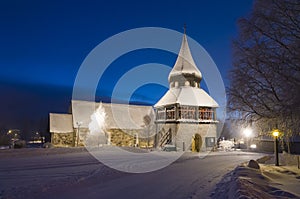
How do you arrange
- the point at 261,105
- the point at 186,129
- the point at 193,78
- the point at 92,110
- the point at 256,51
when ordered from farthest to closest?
1. the point at 92,110
2. the point at 193,78
3. the point at 186,129
4. the point at 261,105
5. the point at 256,51

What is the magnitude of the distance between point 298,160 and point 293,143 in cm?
1657

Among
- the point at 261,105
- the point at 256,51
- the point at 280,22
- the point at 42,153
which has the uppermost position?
the point at 280,22

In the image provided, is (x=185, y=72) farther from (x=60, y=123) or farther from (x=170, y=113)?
(x=60, y=123)

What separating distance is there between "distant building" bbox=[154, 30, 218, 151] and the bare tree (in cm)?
1962

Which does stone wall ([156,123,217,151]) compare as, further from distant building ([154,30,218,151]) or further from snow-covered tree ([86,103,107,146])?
snow-covered tree ([86,103,107,146])

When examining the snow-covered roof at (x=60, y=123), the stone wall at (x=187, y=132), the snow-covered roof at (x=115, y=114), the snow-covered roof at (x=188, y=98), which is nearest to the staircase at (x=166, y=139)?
the stone wall at (x=187, y=132)

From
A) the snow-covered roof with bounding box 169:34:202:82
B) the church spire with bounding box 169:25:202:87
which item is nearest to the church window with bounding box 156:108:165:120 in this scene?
the church spire with bounding box 169:25:202:87

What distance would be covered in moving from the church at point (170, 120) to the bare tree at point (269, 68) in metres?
19.9

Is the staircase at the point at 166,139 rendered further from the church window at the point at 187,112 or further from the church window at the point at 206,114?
the church window at the point at 206,114

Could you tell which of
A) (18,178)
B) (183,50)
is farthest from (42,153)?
(183,50)

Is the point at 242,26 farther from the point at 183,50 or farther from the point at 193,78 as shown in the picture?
the point at 183,50

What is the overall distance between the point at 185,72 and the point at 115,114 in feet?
46.1

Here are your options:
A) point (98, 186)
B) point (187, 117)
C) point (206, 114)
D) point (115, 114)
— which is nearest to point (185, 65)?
point (206, 114)

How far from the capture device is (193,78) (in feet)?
123
